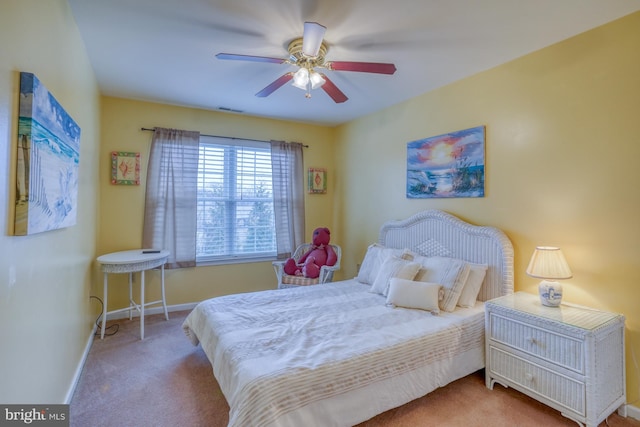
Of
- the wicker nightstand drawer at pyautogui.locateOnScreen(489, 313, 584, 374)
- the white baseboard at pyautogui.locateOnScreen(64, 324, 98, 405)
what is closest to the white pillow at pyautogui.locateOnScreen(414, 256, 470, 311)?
the wicker nightstand drawer at pyautogui.locateOnScreen(489, 313, 584, 374)

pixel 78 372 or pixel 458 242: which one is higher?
pixel 458 242

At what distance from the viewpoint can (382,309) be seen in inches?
97.0

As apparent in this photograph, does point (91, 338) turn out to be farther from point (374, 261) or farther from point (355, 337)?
point (374, 261)

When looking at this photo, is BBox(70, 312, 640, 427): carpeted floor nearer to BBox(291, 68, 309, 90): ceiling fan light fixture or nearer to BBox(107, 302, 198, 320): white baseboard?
BBox(107, 302, 198, 320): white baseboard

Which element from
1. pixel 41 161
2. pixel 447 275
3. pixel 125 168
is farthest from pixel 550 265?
pixel 125 168

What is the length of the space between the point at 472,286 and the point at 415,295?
1.72ft

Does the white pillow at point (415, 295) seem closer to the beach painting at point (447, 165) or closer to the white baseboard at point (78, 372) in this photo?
the beach painting at point (447, 165)

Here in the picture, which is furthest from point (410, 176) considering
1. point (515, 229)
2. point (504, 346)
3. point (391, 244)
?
point (504, 346)

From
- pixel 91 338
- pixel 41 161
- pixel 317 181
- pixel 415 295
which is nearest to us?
pixel 41 161

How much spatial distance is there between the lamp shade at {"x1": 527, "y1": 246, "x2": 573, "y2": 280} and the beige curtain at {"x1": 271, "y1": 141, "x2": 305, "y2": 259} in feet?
9.52

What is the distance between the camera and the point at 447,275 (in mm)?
2586

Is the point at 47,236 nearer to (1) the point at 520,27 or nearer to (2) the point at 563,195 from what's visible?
(1) the point at 520,27

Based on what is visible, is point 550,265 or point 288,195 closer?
point 550,265

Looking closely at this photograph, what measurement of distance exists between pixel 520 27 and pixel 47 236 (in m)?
3.13
